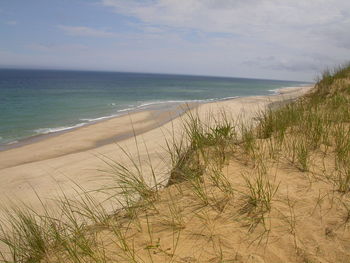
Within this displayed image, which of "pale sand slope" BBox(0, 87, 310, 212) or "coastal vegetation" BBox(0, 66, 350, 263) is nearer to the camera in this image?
"coastal vegetation" BBox(0, 66, 350, 263)

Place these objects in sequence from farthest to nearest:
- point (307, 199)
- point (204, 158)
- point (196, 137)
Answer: point (196, 137) < point (204, 158) < point (307, 199)

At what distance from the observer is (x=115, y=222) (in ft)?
8.99

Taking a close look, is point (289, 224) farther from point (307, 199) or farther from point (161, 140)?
point (161, 140)

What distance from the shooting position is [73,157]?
10875 millimetres

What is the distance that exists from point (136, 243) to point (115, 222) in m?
0.53

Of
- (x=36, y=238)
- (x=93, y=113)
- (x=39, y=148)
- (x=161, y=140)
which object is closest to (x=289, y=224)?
(x=36, y=238)

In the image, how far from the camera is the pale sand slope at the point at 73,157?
7438mm

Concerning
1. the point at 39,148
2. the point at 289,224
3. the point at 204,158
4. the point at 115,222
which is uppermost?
the point at 204,158

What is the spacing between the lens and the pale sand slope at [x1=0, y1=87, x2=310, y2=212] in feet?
24.4

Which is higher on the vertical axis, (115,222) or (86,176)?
(115,222)

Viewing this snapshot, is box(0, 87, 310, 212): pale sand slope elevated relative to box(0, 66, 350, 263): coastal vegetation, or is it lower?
lower

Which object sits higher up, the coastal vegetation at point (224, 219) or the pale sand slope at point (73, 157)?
the coastal vegetation at point (224, 219)

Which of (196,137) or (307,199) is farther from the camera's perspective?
(196,137)

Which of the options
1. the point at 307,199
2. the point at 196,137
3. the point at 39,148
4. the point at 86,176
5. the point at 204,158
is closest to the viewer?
the point at 307,199
